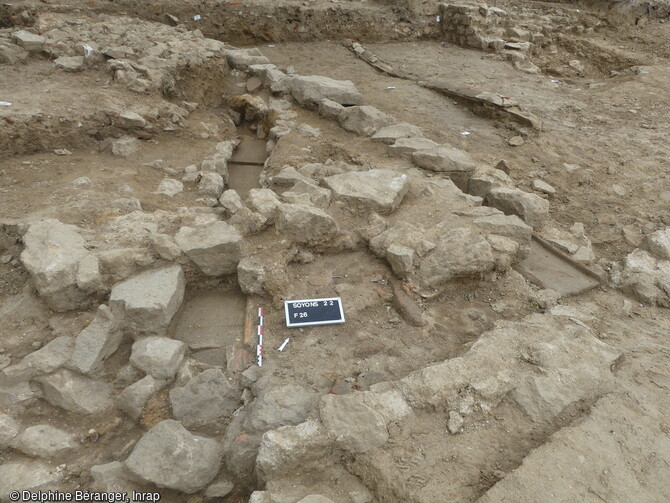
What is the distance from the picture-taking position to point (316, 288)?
3.13 meters

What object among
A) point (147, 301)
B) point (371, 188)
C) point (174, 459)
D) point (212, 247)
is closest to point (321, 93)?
point (371, 188)

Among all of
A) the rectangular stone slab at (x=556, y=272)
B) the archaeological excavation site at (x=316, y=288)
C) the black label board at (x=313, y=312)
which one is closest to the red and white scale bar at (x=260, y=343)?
the archaeological excavation site at (x=316, y=288)

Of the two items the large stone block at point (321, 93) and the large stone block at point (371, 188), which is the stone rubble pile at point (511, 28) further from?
the large stone block at point (371, 188)

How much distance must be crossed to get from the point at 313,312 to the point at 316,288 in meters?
0.29

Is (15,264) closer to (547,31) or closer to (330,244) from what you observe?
(330,244)

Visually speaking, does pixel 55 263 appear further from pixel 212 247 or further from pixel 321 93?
pixel 321 93

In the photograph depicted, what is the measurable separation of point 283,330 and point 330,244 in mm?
843

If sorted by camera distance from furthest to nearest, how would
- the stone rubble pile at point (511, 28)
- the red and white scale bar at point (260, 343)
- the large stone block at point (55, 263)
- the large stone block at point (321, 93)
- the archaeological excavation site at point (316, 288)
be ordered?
the stone rubble pile at point (511, 28)
the large stone block at point (321, 93)
the large stone block at point (55, 263)
the red and white scale bar at point (260, 343)
the archaeological excavation site at point (316, 288)

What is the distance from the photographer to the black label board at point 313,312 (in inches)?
111

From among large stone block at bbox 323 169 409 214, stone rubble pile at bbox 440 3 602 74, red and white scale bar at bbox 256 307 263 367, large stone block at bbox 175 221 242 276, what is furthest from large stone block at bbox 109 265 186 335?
stone rubble pile at bbox 440 3 602 74

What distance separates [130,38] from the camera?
20.3 feet

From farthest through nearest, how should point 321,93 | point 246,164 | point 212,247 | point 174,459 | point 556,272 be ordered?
1. point 321,93
2. point 246,164
3. point 556,272
4. point 212,247
5. point 174,459

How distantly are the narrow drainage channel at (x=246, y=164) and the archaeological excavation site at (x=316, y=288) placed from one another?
44mm

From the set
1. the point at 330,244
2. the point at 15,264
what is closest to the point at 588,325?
the point at 330,244
